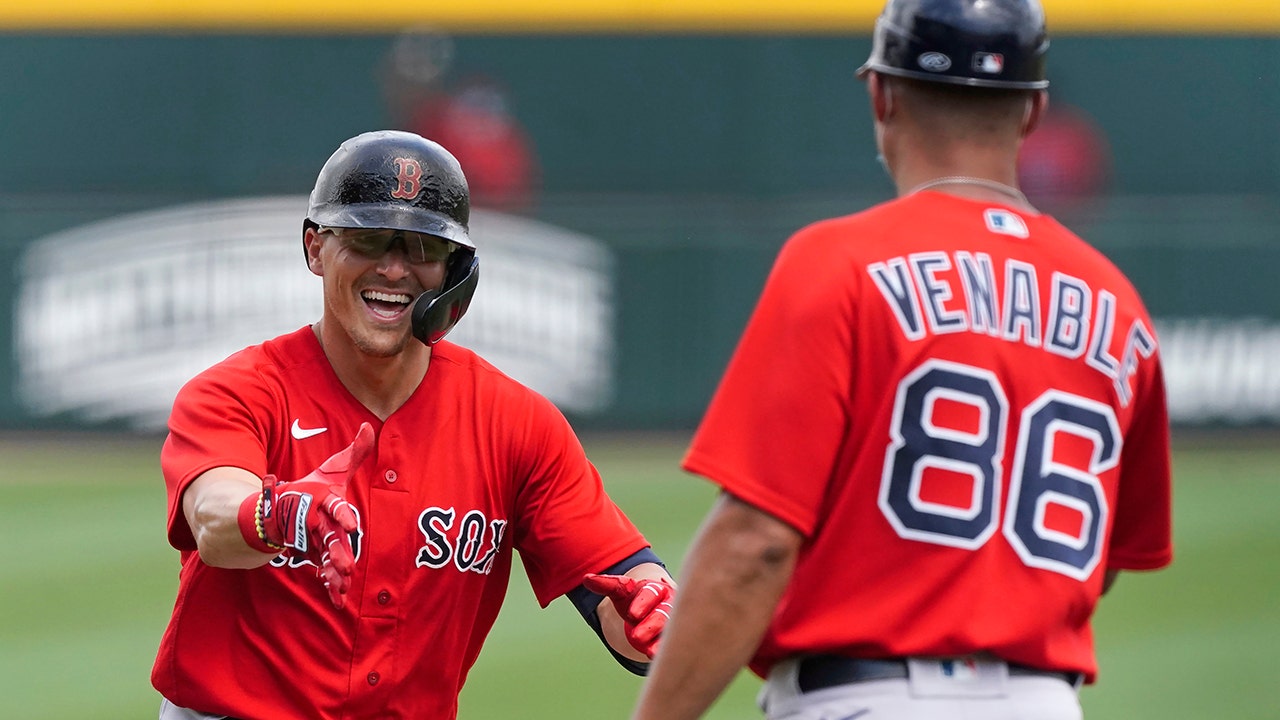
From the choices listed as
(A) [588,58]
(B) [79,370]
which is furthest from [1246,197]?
(B) [79,370]

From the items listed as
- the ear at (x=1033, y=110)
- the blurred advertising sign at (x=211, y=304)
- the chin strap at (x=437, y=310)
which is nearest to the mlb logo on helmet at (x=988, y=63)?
the ear at (x=1033, y=110)

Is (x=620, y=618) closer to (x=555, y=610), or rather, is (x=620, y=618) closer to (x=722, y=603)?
(x=722, y=603)

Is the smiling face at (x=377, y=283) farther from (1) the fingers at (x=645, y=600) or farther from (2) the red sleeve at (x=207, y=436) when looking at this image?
(1) the fingers at (x=645, y=600)

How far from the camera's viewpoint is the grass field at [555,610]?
26.9ft

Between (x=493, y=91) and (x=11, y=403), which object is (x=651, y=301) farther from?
(x=11, y=403)

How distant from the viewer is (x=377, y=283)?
161 inches

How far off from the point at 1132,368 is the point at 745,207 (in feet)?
40.8

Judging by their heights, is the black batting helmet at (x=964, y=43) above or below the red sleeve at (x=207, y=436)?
above

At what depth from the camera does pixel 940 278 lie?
9.97ft

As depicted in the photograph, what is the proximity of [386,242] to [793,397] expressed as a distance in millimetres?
1401

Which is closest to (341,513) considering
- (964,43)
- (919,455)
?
(919,455)

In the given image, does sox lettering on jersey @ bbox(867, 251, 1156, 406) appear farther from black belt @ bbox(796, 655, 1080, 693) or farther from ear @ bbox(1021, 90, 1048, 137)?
black belt @ bbox(796, 655, 1080, 693)

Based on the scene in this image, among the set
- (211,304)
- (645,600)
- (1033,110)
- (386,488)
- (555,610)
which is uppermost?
(1033,110)

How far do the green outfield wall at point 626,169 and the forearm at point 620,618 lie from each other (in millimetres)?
10560
